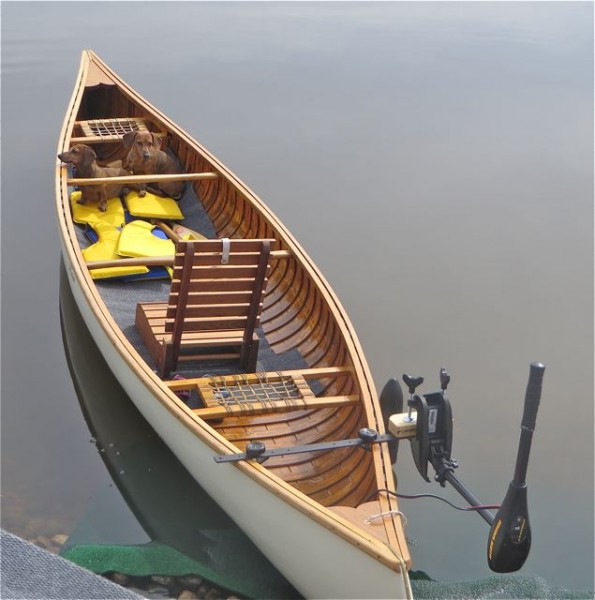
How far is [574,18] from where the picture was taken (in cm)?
1811

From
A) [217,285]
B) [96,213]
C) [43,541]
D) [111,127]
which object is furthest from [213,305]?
[111,127]

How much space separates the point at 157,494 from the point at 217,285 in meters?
1.40

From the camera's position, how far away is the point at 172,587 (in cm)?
534

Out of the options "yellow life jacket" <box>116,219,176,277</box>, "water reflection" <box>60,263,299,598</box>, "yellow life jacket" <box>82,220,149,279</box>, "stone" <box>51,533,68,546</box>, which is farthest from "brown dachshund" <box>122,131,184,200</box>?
"stone" <box>51,533,68,546</box>

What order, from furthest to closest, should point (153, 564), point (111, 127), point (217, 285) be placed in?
point (111, 127)
point (217, 285)
point (153, 564)

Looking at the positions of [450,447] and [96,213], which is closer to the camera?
[450,447]

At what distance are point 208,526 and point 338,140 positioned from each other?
22.5 feet

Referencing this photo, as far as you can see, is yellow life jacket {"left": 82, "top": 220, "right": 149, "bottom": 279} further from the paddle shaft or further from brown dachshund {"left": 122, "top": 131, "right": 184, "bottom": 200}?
the paddle shaft

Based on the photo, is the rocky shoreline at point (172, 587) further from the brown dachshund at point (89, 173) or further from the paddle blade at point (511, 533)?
the brown dachshund at point (89, 173)

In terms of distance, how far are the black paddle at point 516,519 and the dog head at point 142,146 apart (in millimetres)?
5136

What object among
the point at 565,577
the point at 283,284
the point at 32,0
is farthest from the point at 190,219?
the point at 32,0

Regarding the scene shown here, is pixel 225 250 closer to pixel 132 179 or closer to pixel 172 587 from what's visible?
pixel 172 587

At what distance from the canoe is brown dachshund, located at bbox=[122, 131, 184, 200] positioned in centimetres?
15

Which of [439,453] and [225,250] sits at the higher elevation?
Result: [225,250]
